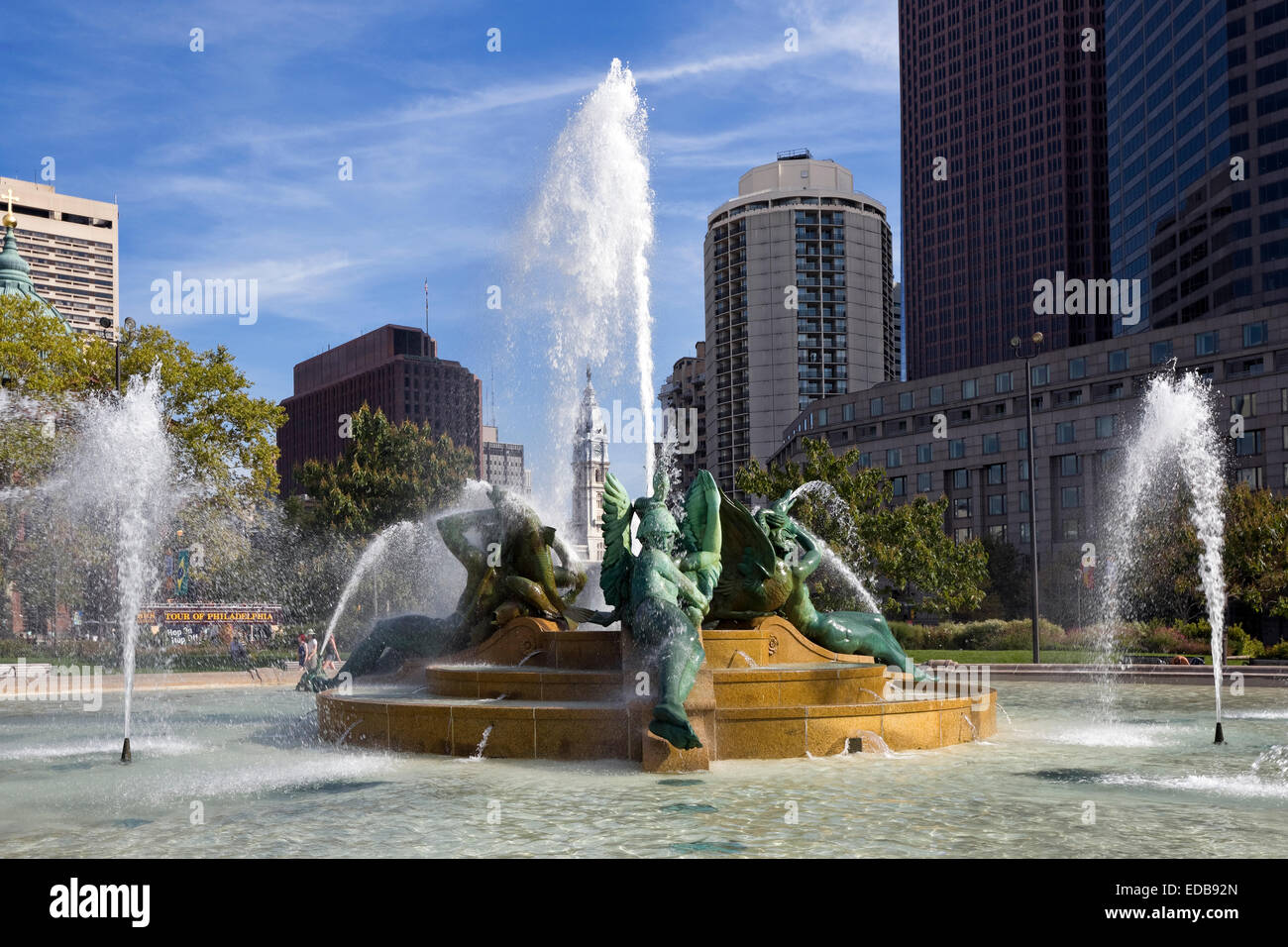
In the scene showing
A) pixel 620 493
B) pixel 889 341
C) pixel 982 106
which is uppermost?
pixel 982 106

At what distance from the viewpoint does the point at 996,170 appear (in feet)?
548

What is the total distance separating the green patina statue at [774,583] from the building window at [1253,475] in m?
68.1

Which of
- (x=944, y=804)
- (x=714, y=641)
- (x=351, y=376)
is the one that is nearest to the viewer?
(x=944, y=804)

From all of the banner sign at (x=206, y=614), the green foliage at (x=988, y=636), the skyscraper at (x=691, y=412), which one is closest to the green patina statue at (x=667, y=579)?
the green foliage at (x=988, y=636)

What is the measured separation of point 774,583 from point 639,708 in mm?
4885

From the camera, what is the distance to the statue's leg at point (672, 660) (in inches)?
516

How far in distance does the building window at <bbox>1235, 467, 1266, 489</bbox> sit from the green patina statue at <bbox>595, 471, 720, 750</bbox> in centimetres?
7054

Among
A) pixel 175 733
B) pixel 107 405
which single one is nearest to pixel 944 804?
pixel 175 733

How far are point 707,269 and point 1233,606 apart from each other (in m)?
126

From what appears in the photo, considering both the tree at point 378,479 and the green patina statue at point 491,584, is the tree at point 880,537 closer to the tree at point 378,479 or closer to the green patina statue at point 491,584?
the tree at point 378,479

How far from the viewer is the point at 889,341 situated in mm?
196750

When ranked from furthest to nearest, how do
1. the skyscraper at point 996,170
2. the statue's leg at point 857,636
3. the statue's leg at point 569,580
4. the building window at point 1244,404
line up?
the skyscraper at point 996,170 → the building window at point 1244,404 → the statue's leg at point 569,580 → the statue's leg at point 857,636

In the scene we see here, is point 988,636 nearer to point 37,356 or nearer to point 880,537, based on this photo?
point 880,537

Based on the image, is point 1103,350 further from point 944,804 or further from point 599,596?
point 944,804
